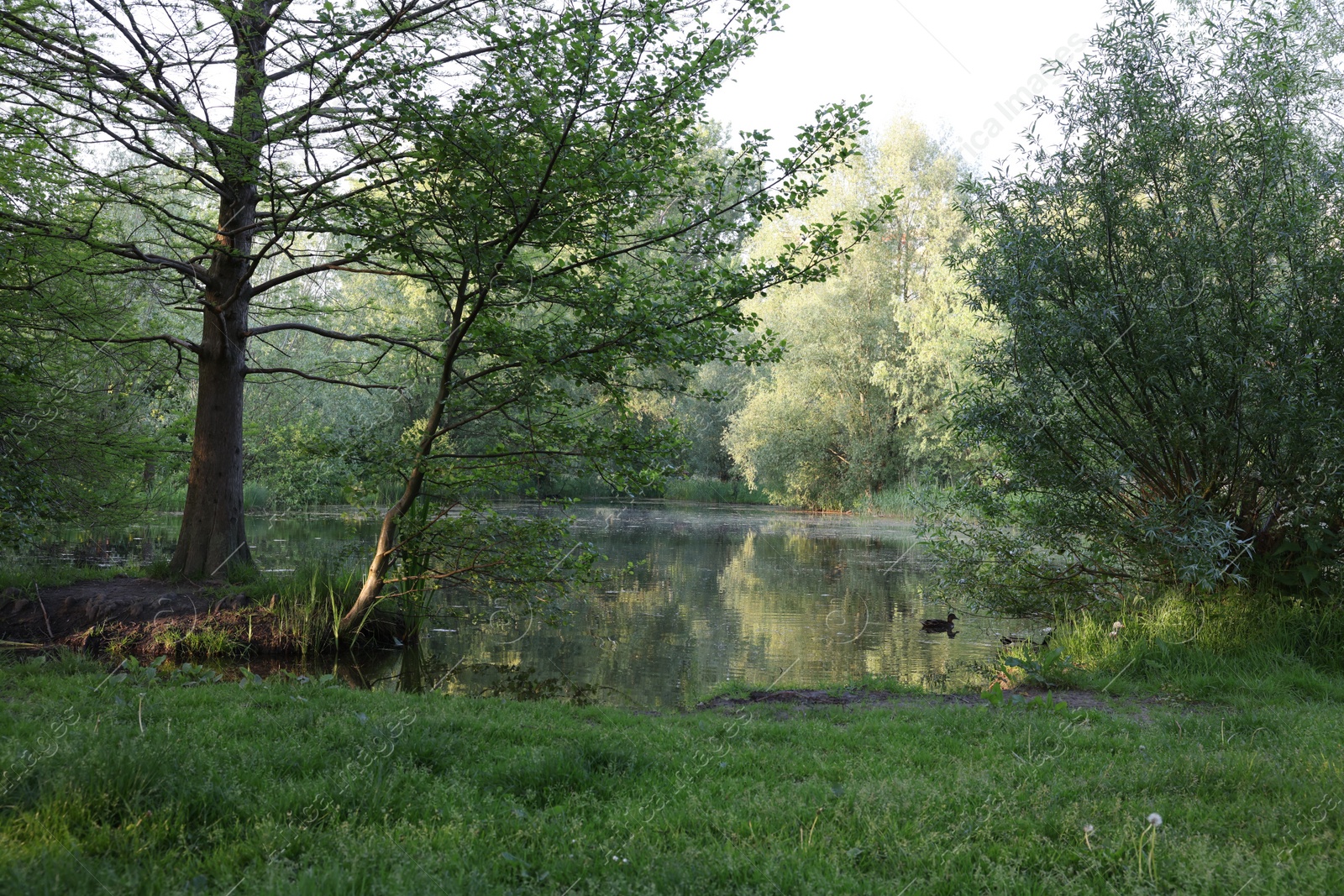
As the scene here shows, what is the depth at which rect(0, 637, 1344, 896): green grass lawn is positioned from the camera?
131 inches

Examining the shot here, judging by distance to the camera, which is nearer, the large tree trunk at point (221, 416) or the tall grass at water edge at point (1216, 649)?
the tall grass at water edge at point (1216, 649)

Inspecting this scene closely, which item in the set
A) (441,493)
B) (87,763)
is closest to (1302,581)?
(441,493)

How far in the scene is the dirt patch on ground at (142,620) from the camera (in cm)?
909

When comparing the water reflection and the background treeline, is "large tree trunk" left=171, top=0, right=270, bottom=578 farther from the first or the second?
the water reflection

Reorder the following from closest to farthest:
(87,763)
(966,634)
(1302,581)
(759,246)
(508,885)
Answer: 1. (508,885)
2. (87,763)
3. (1302,581)
4. (966,634)
5. (759,246)

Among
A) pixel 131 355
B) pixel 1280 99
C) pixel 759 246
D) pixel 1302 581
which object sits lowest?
pixel 1302 581

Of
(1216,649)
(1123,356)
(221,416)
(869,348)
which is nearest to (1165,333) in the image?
(1123,356)

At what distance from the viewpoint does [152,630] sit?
9180 millimetres

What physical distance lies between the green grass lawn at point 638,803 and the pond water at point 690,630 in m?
2.86

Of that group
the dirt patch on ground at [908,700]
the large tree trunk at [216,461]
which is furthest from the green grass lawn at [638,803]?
the large tree trunk at [216,461]

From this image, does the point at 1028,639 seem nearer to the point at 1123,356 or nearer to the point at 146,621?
the point at 1123,356

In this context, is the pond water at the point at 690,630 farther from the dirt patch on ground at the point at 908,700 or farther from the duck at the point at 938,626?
the dirt patch on ground at the point at 908,700

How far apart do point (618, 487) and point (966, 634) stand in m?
6.33

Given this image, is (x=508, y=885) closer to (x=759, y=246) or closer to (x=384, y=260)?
(x=384, y=260)
